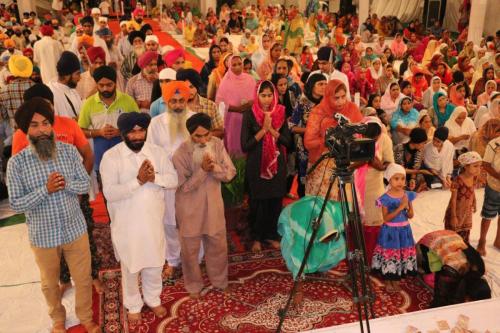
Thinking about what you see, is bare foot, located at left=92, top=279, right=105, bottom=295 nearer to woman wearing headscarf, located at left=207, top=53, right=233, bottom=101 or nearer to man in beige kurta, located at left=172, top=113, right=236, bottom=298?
man in beige kurta, located at left=172, top=113, right=236, bottom=298

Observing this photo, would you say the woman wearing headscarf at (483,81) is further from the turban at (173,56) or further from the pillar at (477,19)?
the pillar at (477,19)

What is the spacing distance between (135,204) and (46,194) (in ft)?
1.76

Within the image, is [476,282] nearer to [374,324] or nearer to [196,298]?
[374,324]

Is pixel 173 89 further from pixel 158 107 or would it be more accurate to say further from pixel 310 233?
pixel 310 233

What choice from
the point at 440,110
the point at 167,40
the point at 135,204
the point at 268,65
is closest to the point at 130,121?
the point at 135,204

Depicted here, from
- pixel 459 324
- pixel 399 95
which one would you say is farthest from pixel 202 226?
pixel 399 95

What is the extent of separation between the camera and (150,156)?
124 inches

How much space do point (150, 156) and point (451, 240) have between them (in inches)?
83.3

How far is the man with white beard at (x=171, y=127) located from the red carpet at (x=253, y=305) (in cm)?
58

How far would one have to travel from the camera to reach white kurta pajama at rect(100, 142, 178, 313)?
120 inches

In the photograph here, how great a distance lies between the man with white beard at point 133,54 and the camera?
670 centimetres

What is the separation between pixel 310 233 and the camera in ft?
10.6

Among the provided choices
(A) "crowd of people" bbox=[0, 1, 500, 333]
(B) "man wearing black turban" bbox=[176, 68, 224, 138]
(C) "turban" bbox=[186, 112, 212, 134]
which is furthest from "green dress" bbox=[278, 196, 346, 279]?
(B) "man wearing black turban" bbox=[176, 68, 224, 138]

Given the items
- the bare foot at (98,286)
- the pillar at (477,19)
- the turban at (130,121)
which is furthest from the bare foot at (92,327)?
the pillar at (477,19)
